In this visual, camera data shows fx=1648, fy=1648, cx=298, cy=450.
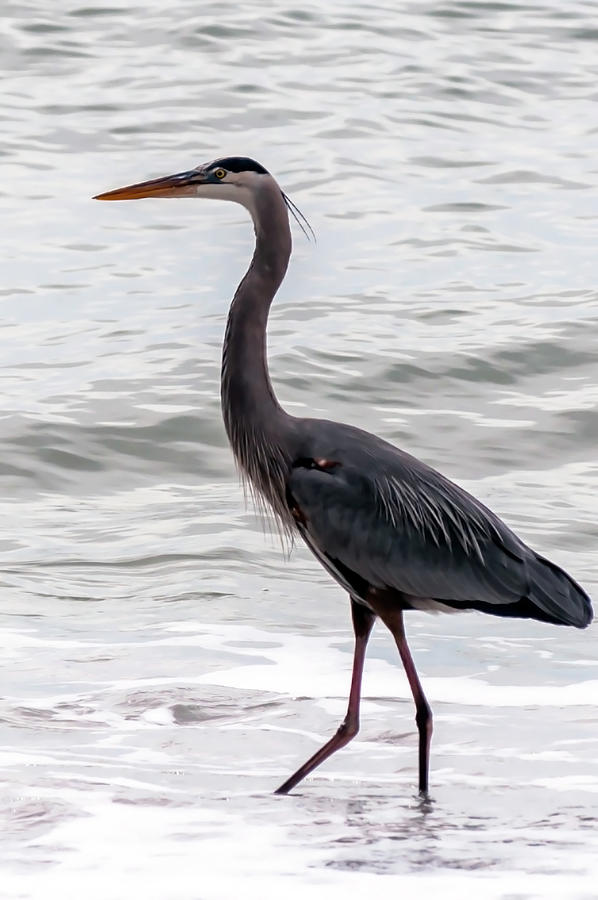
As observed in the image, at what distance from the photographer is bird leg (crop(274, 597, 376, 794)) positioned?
5.11m

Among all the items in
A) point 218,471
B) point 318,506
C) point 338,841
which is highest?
point 318,506

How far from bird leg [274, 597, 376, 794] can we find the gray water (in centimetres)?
9

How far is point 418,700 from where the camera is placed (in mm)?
5281

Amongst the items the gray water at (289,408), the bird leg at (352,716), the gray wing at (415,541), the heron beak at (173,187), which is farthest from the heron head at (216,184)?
the gray water at (289,408)

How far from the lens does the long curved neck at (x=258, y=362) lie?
5.55m

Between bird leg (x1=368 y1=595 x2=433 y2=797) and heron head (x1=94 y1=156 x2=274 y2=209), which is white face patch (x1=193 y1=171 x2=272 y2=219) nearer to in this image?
heron head (x1=94 y1=156 x2=274 y2=209)

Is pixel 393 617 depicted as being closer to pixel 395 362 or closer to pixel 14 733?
pixel 14 733

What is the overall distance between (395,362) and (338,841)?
279 inches

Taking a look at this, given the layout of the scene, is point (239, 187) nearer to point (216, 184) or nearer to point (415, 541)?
point (216, 184)

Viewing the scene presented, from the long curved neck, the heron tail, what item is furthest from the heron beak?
the heron tail

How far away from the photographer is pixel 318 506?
539cm

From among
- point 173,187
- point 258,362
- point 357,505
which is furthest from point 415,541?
point 173,187

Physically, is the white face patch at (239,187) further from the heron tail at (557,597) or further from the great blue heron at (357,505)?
the heron tail at (557,597)

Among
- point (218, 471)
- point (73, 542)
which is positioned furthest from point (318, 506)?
point (218, 471)
